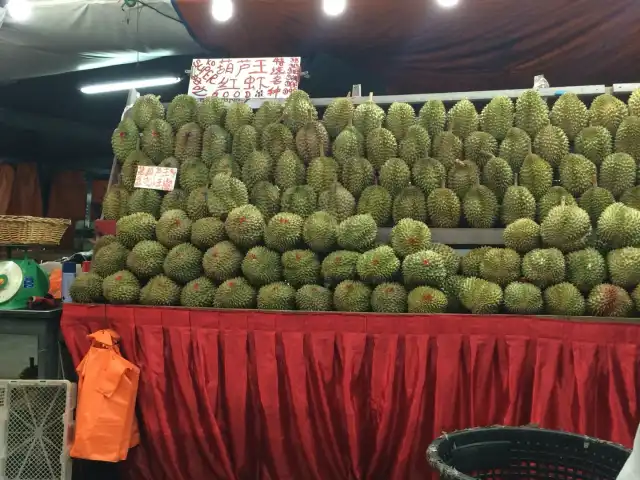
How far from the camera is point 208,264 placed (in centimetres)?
249

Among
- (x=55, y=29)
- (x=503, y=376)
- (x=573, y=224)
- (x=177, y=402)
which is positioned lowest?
(x=177, y=402)

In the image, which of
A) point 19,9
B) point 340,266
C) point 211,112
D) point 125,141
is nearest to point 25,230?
point 125,141

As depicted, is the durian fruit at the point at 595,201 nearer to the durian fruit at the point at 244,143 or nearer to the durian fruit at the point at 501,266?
the durian fruit at the point at 501,266

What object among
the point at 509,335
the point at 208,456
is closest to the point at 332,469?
the point at 208,456

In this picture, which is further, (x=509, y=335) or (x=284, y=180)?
(x=284, y=180)

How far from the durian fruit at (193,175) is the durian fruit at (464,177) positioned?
51.7 inches

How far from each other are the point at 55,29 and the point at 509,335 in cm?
414

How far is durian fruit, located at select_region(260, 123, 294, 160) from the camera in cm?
279

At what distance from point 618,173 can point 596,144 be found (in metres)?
0.19

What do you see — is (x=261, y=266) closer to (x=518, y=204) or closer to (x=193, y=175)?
(x=193, y=175)

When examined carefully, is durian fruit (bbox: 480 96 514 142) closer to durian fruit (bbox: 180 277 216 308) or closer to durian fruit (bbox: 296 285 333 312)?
durian fruit (bbox: 296 285 333 312)

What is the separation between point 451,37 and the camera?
3.67 m

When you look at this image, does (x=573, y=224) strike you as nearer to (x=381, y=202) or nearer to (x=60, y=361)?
(x=381, y=202)

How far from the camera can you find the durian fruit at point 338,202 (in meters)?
2.55
